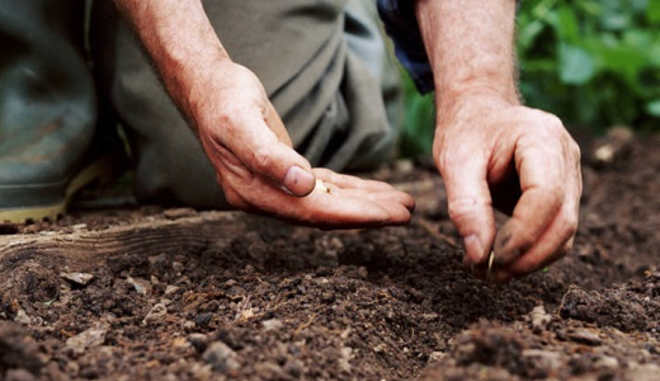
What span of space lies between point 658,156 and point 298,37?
2.02 m

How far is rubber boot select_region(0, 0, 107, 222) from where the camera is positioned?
1.63 metres

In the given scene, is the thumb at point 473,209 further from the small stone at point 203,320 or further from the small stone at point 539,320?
the small stone at point 203,320

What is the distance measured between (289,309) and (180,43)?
0.60 meters

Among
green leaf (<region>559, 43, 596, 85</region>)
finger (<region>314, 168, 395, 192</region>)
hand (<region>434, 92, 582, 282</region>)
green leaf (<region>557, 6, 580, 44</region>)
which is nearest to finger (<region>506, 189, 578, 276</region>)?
hand (<region>434, 92, 582, 282</region>)

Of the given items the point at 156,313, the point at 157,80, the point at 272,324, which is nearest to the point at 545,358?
the point at 272,324

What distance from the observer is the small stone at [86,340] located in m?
1.04

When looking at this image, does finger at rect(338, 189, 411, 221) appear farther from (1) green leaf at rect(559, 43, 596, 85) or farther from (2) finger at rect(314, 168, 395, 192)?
(1) green leaf at rect(559, 43, 596, 85)

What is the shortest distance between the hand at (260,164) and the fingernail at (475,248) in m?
0.24

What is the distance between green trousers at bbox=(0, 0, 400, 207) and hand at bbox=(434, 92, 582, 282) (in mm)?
685

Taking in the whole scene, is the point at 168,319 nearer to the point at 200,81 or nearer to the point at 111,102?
the point at 200,81

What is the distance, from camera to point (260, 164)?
1170 millimetres

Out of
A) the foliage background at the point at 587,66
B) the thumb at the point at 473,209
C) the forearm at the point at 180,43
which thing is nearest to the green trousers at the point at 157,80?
the forearm at the point at 180,43

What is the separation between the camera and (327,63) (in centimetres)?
192

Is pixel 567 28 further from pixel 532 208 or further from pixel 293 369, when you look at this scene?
pixel 293 369
